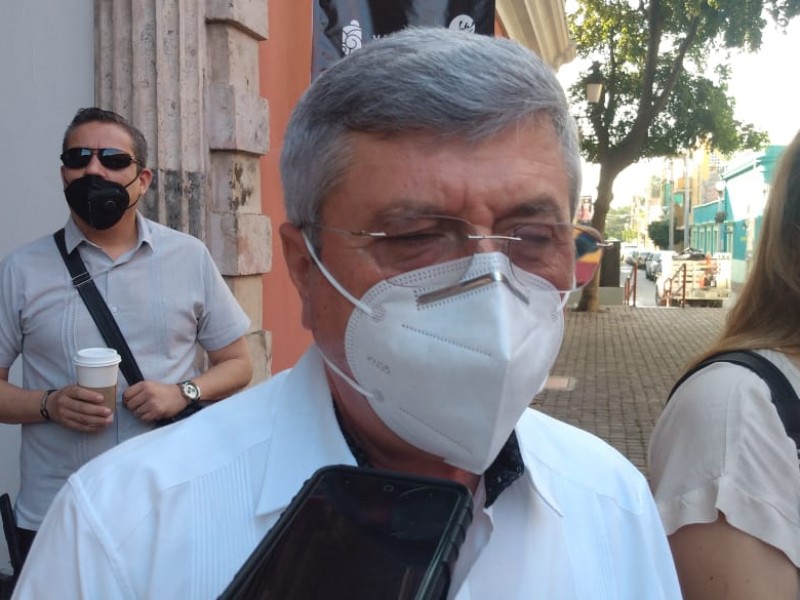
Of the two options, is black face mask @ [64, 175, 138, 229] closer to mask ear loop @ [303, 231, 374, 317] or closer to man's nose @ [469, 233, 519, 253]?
mask ear loop @ [303, 231, 374, 317]

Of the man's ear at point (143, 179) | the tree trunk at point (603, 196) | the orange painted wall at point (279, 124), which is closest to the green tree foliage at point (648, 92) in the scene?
the tree trunk at point (603, 196)

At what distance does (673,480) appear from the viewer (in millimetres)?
1979

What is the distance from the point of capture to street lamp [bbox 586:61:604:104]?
63.6 ft

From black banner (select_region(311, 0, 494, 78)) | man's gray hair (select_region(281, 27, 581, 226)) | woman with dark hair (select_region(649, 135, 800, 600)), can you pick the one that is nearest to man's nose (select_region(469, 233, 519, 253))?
man's gray hair (select_region(281, 27, 581, 226))

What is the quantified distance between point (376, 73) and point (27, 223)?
3358 millimetres

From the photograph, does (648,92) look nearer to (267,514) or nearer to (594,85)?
(594,85)

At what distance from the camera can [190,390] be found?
2955mm

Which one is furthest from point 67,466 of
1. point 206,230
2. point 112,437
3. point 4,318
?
point 206,230

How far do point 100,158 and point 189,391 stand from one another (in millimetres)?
875

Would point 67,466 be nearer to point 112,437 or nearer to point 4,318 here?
point 112,437

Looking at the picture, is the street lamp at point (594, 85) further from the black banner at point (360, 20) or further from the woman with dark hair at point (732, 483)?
the woman with dark hair at point (732, 483)

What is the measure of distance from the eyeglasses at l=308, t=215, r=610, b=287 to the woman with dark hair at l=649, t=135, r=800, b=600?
0.77 meters

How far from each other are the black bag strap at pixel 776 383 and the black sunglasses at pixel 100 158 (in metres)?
2.06

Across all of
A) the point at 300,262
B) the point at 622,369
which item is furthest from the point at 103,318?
the point at 622,369
